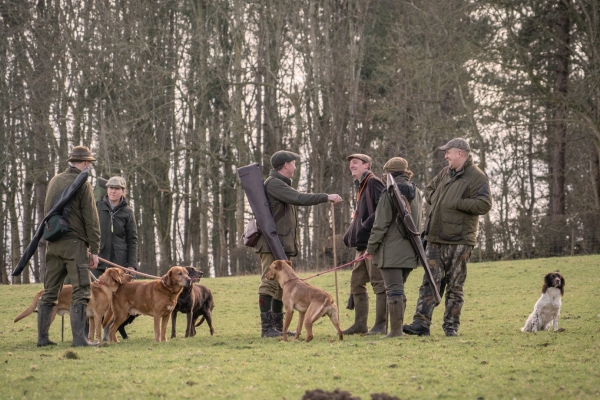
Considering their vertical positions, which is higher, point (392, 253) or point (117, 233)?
point (117, 233)

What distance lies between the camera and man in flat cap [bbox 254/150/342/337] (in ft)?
33.7

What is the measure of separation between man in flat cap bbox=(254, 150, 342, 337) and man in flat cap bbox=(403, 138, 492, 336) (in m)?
1.46

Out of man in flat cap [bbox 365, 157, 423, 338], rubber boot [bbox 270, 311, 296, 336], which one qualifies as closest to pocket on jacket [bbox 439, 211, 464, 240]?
man in flat cap [bbox 365, 157, 423, 338]

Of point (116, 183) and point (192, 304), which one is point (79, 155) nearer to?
point (116, 183)

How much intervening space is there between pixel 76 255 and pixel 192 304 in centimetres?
209

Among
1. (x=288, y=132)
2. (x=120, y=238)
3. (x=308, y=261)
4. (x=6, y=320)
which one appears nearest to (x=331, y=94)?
(x=288, y=132)

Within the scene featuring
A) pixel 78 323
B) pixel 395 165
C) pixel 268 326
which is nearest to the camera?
pixel 78 323

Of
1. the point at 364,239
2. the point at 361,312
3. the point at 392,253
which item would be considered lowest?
the point at 361,312

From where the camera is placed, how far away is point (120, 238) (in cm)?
1120

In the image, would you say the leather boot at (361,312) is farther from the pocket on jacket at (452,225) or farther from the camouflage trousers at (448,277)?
the pocket on jacket at (452,225)

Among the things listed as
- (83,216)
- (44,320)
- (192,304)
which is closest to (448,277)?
(192,304)

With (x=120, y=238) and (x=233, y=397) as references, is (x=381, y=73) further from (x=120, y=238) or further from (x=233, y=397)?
(x=233, y=397)

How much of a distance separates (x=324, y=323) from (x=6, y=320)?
5.71 metres

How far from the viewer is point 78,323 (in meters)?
9.66
